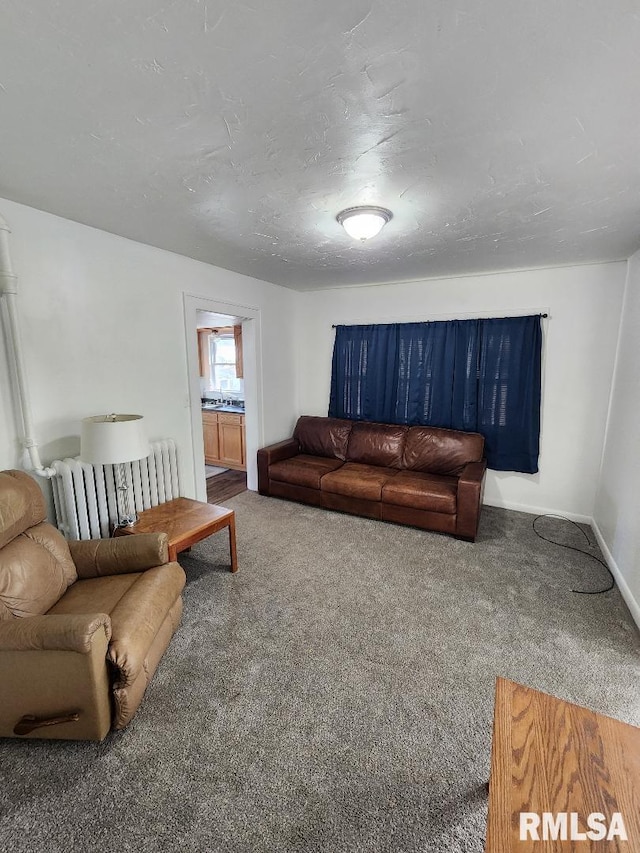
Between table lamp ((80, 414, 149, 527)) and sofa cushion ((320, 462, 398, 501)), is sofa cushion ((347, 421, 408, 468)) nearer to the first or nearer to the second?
sofa cushion ((320, 462, 398, 501))

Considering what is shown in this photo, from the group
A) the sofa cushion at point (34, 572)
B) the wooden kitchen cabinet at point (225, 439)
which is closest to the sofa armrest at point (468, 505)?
the sofa cushion at point (34, 572)

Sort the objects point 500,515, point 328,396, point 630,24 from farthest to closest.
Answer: point 328,396 < point 500,515 < point 630,24

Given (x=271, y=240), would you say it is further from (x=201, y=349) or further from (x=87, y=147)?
(x=201, y=349)

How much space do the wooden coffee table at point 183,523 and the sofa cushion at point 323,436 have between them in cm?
190

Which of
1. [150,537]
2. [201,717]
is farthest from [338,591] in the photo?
[150,537]

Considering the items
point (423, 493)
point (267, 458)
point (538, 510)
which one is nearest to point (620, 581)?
point (538, 510)

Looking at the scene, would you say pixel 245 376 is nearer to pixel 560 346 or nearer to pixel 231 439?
pixel 231 439

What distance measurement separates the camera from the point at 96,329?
2.64 meters

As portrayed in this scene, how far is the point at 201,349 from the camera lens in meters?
6.37

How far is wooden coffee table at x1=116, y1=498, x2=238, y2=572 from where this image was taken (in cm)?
241

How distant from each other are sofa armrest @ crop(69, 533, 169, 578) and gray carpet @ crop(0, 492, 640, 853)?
492 mm

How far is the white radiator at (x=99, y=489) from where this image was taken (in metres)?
2.42

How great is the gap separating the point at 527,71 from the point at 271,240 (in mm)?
1937

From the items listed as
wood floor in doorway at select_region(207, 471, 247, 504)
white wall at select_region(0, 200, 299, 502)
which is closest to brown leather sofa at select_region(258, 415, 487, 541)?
wood floor in doorway at select_region(207, 471, 247, 504)
